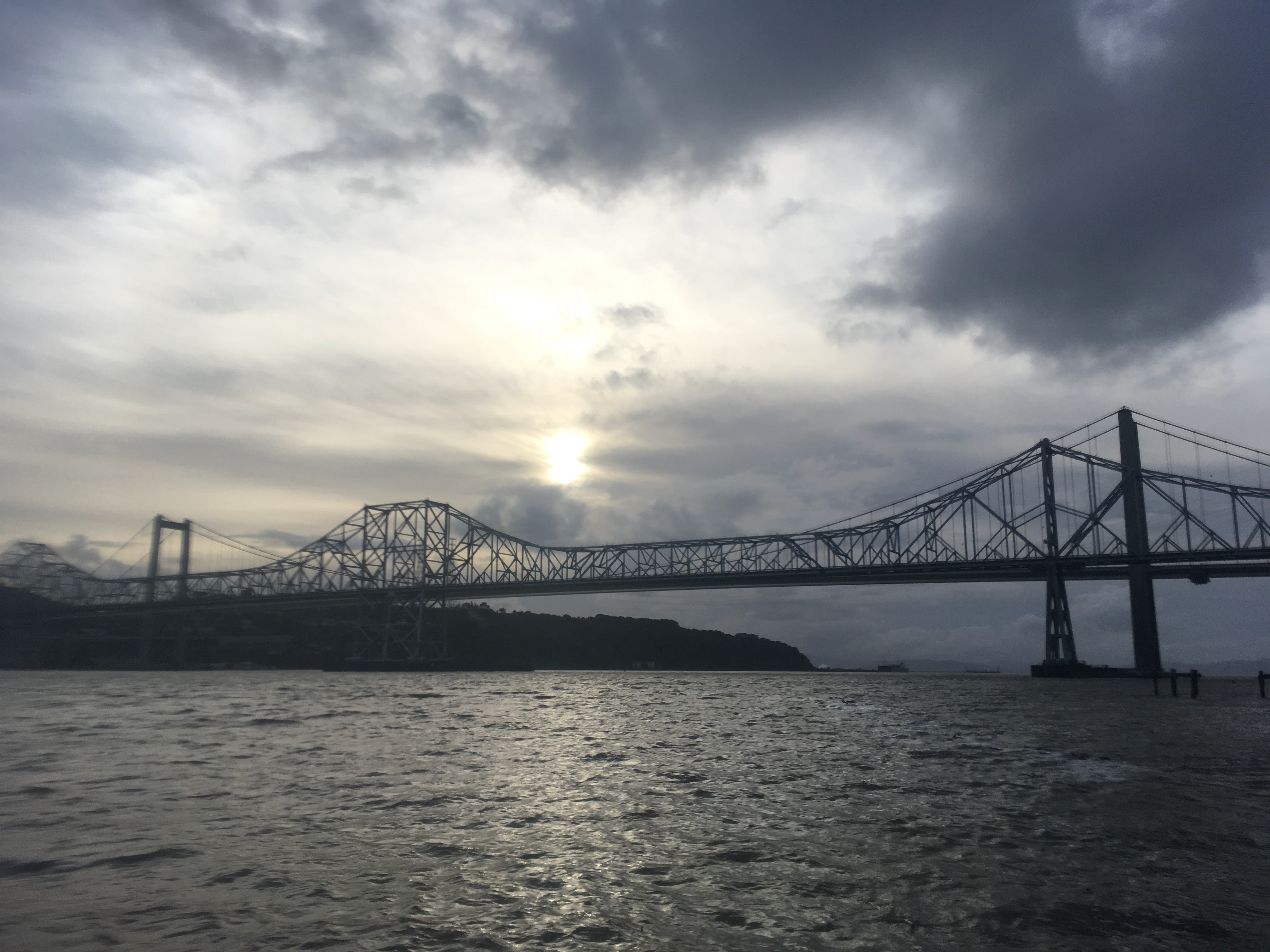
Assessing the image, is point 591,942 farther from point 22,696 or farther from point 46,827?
point 22,696

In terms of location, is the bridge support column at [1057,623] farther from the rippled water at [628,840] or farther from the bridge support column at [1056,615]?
the rippled water at [628,840]

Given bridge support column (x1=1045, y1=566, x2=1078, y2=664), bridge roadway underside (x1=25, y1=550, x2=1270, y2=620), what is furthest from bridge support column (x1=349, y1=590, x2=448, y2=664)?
bridge support column (x1=1045, y1=566, x2=1078, y2=664)

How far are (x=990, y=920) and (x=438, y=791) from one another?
348 inches

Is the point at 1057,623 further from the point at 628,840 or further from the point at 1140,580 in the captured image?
the point at 628,840

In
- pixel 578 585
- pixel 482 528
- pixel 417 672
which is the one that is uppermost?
pixel 482 528

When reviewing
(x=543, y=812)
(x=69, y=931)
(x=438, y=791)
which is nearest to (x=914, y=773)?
(x=543, y=812)

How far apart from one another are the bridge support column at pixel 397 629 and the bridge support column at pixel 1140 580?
76496 millimetres

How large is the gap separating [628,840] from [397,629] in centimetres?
10825

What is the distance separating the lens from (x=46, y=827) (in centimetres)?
1028

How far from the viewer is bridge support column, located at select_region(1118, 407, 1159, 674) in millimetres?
70812

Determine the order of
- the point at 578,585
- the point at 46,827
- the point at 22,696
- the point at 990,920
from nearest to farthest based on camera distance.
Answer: the point at 990,920, the point at 46,827, the point at 22,696, the point at 578,585

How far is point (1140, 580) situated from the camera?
71.4 m

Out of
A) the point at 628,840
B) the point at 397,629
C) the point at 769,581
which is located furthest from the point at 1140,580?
the point at 397,629

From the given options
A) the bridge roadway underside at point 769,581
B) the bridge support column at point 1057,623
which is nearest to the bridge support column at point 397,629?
the bridge roadway underside at point 769,581
